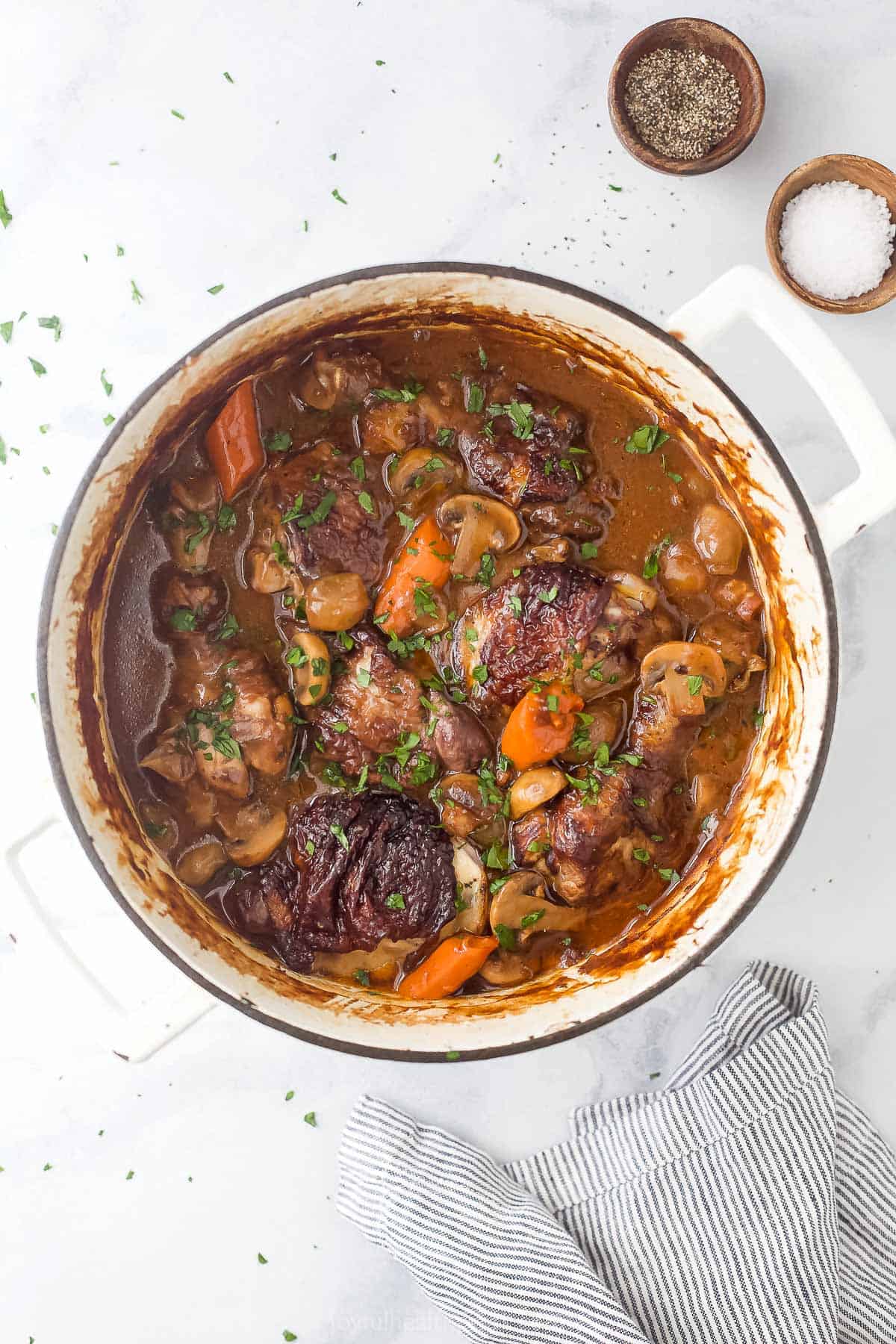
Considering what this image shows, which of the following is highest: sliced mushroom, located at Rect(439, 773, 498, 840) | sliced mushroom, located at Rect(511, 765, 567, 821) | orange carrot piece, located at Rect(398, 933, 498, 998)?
sliced mushroom, located at Rect(439, 773, 498, 840)

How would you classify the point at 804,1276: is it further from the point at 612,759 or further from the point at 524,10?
the point at 524,10

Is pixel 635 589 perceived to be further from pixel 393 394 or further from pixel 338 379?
pixel 338 379

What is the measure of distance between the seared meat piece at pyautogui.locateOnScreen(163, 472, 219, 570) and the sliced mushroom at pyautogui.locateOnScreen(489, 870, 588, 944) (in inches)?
50.2

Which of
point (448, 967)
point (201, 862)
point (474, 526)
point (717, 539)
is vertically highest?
point (474, 526)

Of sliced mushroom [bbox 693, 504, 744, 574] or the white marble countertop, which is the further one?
the white marble countertop

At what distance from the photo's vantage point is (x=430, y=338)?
10.4 ft

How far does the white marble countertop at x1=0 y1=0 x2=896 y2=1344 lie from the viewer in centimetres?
332

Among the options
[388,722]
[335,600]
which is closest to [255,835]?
[388,722]

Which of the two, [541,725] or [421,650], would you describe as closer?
[541,725]

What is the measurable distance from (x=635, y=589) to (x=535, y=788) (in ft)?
2.07

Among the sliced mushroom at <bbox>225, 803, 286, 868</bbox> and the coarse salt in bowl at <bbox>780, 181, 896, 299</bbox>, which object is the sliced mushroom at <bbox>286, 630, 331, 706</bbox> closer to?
the sliced mushroom at <bbox>225, 803, 286, 868</bbox>

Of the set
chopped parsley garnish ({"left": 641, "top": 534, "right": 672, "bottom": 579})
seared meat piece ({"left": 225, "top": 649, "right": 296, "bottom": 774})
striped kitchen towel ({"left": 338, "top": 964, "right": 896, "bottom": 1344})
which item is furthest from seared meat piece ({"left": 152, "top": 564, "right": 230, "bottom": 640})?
striped kitchen towel ({"left": 338, "top": 964, "right": 896, "bottom": 1344})

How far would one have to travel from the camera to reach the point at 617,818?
3035mm

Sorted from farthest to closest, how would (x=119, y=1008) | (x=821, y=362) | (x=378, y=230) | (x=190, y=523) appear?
(x=378, y=230) < (x=190, y=523) < (x=119, y=1008) < (x=821, y=362)
